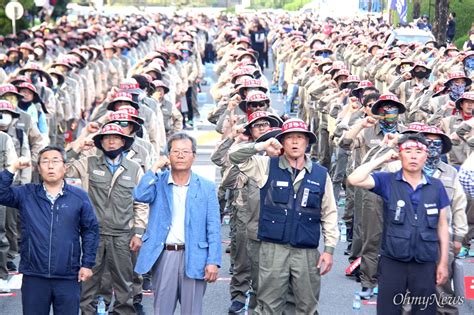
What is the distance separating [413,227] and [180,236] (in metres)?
1.78

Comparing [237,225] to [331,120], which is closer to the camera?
[237,225]

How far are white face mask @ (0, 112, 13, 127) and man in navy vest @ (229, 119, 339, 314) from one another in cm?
425

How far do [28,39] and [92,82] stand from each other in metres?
12.5

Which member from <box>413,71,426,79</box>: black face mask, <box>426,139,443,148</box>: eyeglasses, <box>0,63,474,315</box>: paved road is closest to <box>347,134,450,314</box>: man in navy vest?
<box>426,139,443,148</box>: eyeglasses

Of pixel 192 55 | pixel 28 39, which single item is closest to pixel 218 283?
pixel 192 55

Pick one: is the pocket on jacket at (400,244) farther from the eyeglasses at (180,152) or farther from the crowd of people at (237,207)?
the eyeglasses at (180,152)

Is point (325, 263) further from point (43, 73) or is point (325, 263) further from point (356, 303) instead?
point (43, 73)

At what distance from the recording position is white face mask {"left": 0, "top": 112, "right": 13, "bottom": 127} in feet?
45.1

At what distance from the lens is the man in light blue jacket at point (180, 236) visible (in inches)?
392

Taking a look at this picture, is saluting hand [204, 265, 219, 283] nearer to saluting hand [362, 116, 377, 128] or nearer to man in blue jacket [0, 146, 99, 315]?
man in blue jacket [0, 146, 99, 315]

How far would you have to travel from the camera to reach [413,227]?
9.79m

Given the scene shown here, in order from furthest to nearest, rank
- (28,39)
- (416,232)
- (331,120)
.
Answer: (28,39) → (331,120) → (416,232)

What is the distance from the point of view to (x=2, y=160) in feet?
42.5

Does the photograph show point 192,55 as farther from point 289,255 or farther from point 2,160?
point 289,255
